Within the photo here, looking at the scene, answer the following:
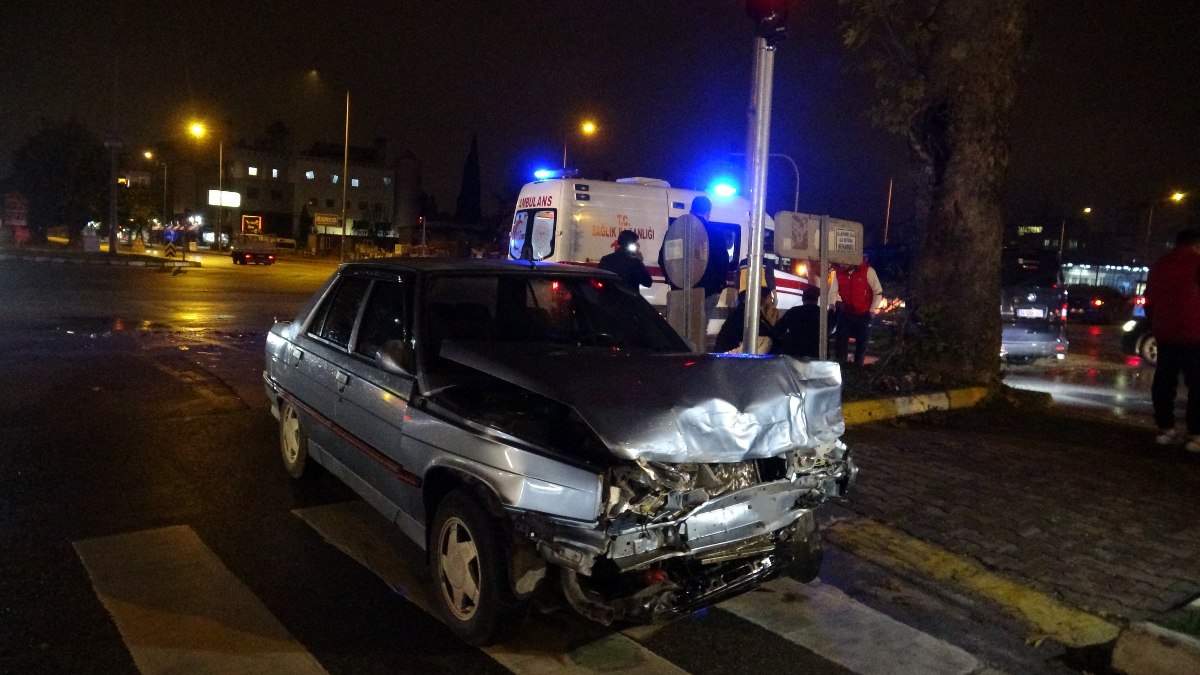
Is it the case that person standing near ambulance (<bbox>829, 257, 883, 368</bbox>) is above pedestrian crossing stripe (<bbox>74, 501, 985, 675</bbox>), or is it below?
above

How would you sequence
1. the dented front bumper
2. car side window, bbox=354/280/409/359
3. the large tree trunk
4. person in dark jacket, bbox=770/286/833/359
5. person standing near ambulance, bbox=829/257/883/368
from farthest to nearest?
1. person standing near ambulance, bbox=829/257/883/368
2. the large tree trunk
3. person in dark jacket, bbox=770/286/833/359
4. car side window, bbox=354/280/409/359
5. the dented front bumper

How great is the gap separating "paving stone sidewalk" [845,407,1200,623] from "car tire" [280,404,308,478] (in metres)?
3.85

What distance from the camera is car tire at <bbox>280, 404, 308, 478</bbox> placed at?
6145 millimetres

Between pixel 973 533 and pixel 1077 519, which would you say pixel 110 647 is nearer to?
pixel 973 533

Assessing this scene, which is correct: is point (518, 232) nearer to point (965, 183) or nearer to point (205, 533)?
point (965, 183)

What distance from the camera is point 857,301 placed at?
1212cm

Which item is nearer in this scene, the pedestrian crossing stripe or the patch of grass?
the pedestrian crossing stripe

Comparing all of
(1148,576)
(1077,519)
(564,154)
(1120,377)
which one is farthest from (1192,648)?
(564,154)

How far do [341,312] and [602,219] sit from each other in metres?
9.24

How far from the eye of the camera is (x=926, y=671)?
3.89 meters

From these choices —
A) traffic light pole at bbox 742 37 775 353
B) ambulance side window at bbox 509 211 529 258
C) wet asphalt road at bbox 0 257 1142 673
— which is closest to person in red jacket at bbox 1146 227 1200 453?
traffic light pole at bbox 742 37 775 353

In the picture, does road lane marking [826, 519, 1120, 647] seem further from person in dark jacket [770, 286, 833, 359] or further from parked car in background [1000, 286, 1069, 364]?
parked car in background [1000, 286, 1069, 364]

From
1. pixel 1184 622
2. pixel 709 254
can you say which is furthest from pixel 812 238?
pixel 1184 622

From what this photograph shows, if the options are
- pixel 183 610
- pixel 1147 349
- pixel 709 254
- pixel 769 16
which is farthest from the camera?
pixel 1147 349
